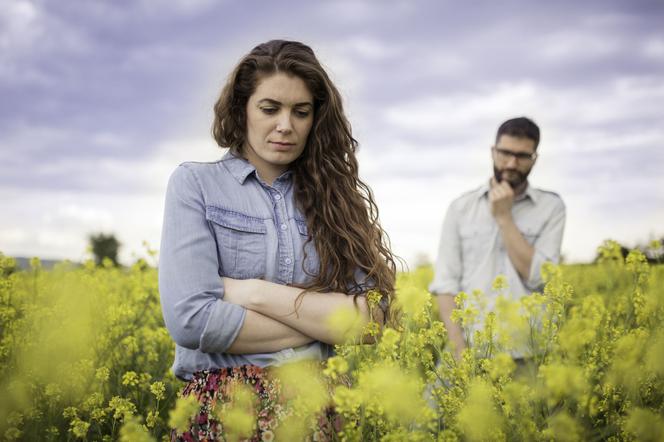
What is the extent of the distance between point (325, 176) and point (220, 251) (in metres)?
0.55

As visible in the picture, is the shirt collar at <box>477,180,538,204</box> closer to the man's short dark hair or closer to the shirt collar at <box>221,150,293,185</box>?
the man's short dark hair

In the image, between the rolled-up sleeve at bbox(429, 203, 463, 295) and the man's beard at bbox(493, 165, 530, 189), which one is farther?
the rolled-up sleeve at bbox(429, 203, 463, 295)

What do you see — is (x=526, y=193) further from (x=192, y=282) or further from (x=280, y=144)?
(x=192, y=282)

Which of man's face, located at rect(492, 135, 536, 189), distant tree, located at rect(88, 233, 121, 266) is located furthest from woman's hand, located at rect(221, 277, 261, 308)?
distant tree, located at rect(88, 233, 121, 266)

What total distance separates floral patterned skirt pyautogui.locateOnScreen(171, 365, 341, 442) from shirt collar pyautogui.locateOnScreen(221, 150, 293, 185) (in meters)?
0.70

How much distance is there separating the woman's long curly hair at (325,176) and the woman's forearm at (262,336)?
0.19 m

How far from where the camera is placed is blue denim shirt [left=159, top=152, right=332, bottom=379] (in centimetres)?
200

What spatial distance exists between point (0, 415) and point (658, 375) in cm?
264

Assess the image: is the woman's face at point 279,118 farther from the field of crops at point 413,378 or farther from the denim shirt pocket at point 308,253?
the field of crops at point 413,378

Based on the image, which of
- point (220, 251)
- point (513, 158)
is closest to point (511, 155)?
point (513, 158)

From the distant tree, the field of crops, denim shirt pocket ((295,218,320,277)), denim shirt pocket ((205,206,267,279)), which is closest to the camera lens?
the field of crops

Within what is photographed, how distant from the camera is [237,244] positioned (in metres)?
2.19

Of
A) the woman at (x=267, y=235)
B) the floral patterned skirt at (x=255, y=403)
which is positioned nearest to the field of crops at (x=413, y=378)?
the floral patterned skirt at (x=255, y=403)

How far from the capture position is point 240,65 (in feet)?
7.95
